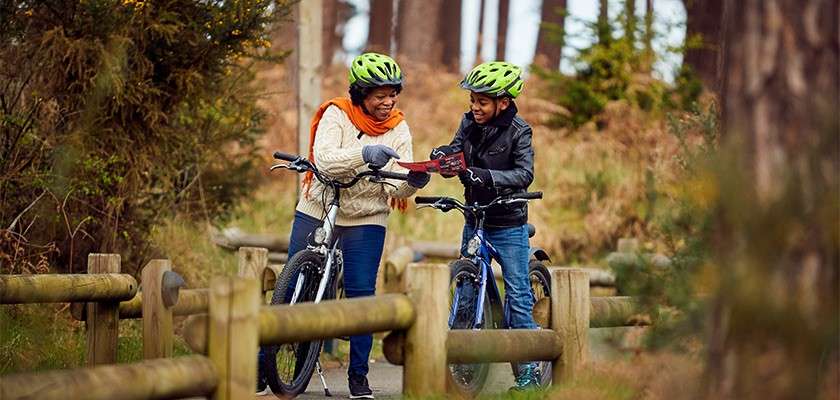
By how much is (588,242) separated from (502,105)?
1094 cm

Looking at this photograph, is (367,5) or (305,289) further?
(367,5)

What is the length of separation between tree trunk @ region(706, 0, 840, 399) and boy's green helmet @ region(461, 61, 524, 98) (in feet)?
11.7

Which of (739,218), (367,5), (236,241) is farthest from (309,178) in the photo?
(367,5)

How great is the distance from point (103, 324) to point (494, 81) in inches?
108

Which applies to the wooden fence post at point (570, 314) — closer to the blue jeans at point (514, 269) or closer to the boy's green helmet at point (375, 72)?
the blue jeans at point (514, 269)

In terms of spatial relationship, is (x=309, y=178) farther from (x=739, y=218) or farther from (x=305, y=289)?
(x=739, y=218)

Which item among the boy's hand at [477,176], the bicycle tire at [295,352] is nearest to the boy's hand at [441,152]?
the boy's hand at [477,176]

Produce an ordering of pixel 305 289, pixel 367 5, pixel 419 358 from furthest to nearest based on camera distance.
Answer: pixel 367 5
pixel 305 289
pixel 419 358

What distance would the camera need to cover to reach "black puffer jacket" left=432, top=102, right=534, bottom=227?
8.84 meters

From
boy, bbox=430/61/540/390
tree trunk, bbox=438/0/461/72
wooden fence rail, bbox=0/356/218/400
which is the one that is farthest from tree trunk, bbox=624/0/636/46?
wooden fence rail, bbox=0/356/218/400

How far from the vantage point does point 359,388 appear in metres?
8.70

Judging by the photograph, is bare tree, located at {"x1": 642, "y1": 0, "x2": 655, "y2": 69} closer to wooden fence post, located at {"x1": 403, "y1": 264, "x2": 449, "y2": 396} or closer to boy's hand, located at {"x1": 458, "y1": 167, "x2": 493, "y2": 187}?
boy's hand, located at {"x1": 458, "y1": 167, "x2": 493, "y2": 187}

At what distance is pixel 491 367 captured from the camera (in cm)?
864

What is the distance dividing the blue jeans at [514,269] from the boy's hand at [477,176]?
0.51 m
